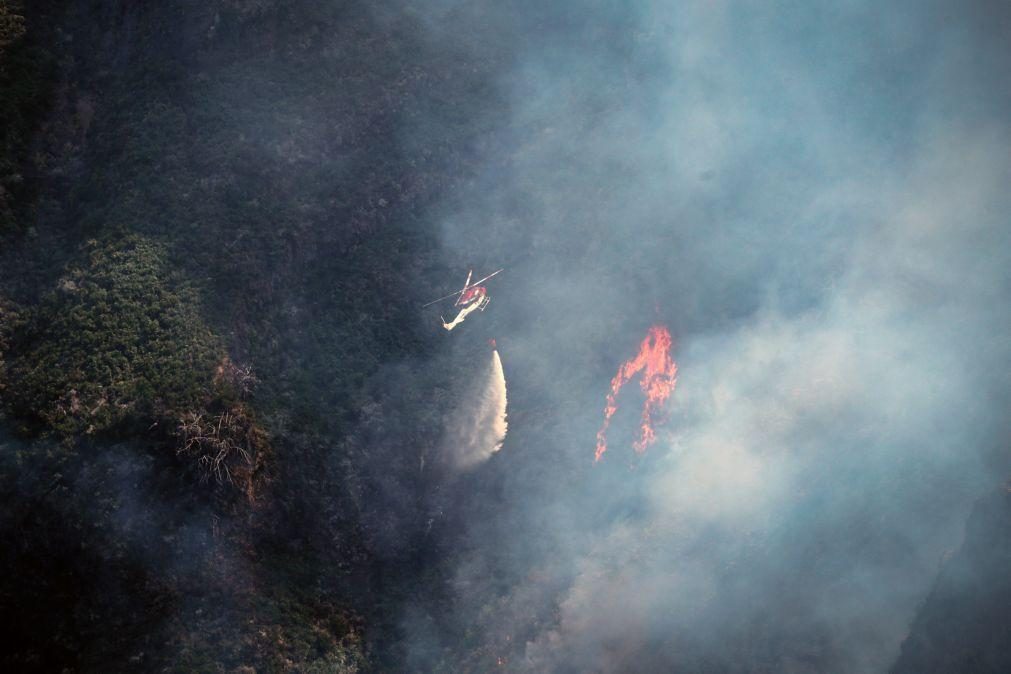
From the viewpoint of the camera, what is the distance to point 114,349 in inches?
781

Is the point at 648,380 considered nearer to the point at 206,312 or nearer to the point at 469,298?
the point at 469,298

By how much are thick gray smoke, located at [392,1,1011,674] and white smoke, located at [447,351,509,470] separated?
0.71 m

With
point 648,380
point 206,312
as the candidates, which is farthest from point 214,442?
point 648,380

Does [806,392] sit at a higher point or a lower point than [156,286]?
lower

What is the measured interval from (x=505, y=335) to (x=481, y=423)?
3596 mm

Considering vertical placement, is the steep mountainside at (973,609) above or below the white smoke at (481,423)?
below

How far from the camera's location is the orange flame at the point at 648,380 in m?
25.6

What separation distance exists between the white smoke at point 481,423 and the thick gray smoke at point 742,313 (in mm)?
714

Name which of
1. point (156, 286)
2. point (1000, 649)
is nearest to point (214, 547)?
point (156, 286)

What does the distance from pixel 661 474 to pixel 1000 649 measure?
1244cm

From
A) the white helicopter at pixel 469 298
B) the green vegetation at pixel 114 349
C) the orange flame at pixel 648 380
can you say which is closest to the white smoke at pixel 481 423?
the white helicopter at pixel 469 298

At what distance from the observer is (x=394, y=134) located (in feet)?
87.4

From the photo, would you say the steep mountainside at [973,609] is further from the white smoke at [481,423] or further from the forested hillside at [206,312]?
the forested hillside at [206,312]

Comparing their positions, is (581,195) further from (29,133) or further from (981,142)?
(29,133)
